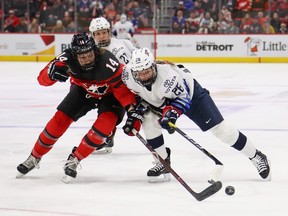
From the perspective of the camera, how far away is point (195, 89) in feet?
14.1

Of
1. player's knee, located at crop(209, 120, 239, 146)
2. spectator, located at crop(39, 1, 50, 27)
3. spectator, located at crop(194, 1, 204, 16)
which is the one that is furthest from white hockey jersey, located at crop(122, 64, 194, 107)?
spectator, located at crop(39, 1, 50, 27)

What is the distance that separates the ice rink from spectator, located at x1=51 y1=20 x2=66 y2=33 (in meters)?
6.71

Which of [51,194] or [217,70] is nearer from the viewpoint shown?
[51,194]

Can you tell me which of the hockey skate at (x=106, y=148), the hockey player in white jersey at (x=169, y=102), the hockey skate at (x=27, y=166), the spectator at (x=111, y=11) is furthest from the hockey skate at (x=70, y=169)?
the spectator at (x=111, y=11)

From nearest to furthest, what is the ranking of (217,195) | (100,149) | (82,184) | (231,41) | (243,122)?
(217,195) → (82,184) → (100,149) → (243,122) → (231,41)

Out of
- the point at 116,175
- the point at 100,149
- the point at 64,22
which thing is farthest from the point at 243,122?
the point at 64,22

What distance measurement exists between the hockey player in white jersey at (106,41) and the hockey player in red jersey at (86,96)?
0.95 m

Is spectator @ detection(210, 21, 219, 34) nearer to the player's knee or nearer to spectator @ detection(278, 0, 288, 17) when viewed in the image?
spectator @ detection(278, 0, 288, 17)

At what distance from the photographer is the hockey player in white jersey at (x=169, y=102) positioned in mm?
4035

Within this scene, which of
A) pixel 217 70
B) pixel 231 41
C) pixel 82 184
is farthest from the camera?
pixel 231 41

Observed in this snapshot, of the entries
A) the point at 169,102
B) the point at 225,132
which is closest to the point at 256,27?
the point at 225,132

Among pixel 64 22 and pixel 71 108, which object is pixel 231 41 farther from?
pixel 71 108

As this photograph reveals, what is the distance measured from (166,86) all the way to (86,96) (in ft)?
2.42

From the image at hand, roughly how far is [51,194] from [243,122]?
318 cm
